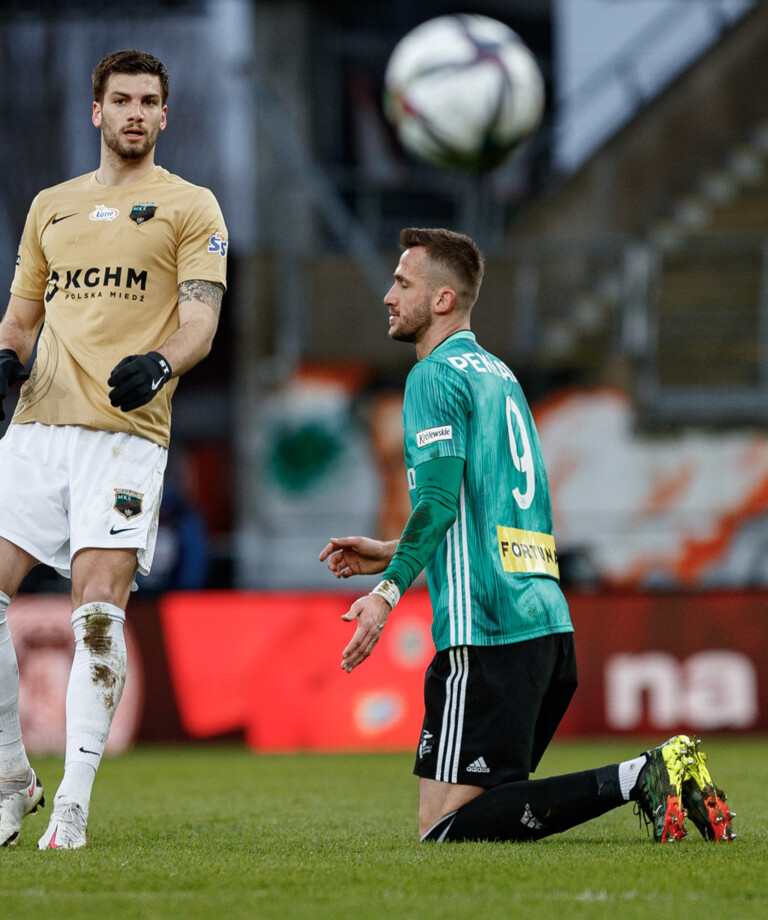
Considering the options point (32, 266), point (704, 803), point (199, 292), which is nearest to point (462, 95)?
point (32, 266)

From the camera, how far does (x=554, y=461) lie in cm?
1538

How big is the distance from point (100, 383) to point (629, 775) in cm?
210

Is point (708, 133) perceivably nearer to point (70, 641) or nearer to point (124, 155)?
point (70, 641)

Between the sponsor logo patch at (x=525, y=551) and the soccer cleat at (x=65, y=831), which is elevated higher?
the sponsor logo patch at (x=525, y=551)

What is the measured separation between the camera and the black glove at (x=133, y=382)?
14.4ft

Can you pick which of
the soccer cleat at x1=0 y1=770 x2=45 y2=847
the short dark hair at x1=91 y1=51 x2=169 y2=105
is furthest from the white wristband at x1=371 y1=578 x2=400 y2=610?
the short dark hair at x1=91 y1=51 x2=169 y2=105

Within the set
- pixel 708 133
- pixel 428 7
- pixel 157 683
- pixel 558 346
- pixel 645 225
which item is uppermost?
pixel 428 7

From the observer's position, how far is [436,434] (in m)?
4.64

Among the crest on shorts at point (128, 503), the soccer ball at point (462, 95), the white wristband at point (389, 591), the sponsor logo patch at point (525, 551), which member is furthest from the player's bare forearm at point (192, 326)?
the soccer ball at point (462, 95)

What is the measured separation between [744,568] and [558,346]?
3287 mm

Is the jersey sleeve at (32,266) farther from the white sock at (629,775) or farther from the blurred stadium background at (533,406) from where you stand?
the blurred stadium background at (533,406)

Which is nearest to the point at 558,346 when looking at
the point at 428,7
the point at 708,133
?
the point at 708,133

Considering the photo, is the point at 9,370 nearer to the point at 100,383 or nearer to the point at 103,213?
the point at 100,383

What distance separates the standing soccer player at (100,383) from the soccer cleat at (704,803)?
1799 millimetres
